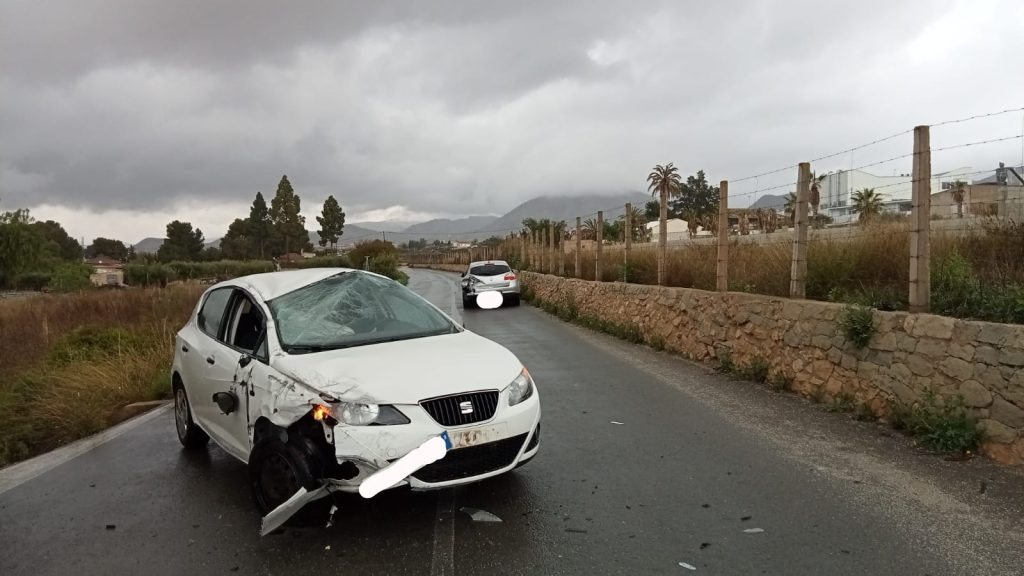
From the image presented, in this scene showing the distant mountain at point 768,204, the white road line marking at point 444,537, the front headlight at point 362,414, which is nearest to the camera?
the white road line marking at point 444,537

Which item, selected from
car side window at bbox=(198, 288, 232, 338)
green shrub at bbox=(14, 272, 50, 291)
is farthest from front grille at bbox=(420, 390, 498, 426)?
green shrub at bbox=(14, 272, 50, 291)

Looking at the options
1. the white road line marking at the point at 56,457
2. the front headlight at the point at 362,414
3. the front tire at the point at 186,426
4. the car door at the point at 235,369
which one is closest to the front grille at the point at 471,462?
the front headlight at the point at 362,414

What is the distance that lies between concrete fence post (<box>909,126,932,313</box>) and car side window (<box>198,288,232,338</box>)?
6.34 metres

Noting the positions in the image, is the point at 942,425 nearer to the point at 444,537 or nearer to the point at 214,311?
the point at 444,537

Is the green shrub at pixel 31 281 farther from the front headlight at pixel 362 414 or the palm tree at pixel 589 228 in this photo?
the front headlight at pixel 362 414

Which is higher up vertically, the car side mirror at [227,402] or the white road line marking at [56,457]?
the car side mirror at [227,402]

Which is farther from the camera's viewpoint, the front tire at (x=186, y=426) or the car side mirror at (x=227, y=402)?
the front tire at (x=186, y=426)

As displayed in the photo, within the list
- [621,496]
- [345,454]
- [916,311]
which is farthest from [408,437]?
[916,311]

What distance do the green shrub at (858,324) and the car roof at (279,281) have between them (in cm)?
505

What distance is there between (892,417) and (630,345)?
6426mm

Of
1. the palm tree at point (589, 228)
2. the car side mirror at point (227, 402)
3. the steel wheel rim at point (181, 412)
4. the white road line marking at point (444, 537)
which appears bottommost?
the white road line marking at point (444, 537)

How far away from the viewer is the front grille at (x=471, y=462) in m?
3.59

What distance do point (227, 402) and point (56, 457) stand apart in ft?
10.2

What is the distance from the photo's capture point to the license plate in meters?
3.59
